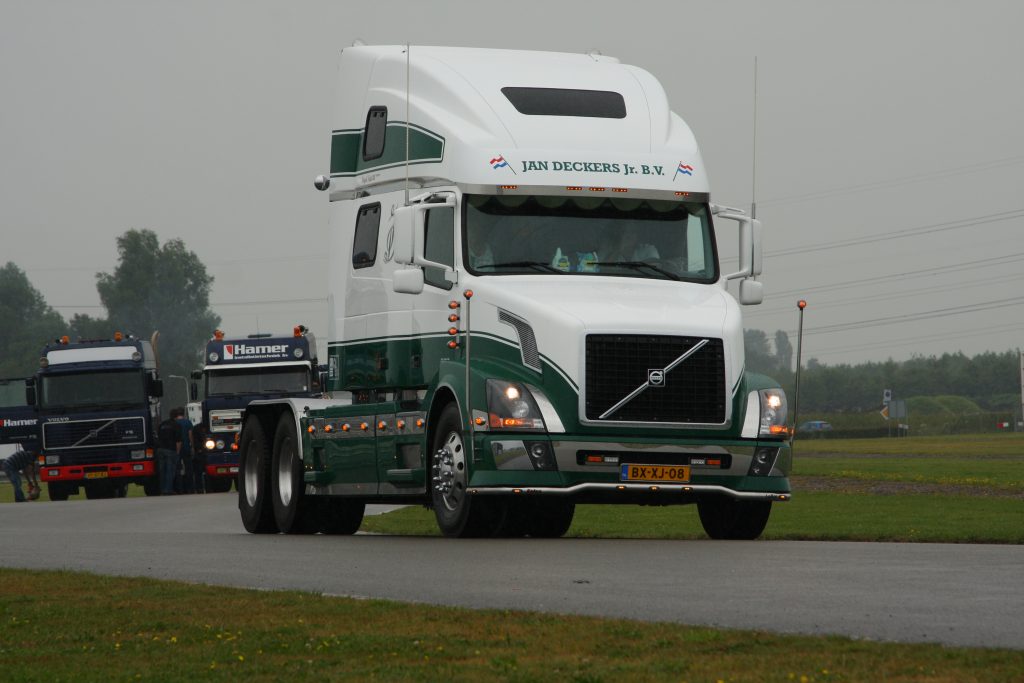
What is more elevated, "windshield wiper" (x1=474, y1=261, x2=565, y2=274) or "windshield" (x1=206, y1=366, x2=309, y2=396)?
"windshield wiper" (x1=474, y1=261, x2=565, y2=274)

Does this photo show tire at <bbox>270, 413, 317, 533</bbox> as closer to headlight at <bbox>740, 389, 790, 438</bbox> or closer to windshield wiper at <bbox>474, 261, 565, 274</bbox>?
windshield wiper at <bbox>474, 261, 565, 274</bbox>

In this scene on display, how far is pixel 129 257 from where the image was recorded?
17412cm

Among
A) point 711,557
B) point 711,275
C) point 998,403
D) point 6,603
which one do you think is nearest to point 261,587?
point 6,603

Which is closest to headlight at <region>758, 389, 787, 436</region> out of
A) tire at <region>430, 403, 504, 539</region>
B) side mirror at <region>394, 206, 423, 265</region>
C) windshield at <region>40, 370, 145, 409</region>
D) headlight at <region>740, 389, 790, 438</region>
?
headlight at <region>740, 389, 790, 438</region>

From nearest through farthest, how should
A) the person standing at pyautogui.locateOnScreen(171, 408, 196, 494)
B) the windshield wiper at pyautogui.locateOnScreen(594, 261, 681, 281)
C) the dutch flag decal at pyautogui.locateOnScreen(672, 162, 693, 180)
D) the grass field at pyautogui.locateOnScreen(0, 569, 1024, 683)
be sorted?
the grass field at pyautogui.locateOnScreen(0, 569, 1024, 683), the windshield wiper at pyautogui.locateOnScreen(594, 261, 681, 281), the dutch flag decal at pyautogui.locateOnScreen(672, 162, 693, 180), the person standing at pyautogui.locateOnScreen(171, 408, 196, 494)

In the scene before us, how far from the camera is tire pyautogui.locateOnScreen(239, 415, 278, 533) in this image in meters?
21.0

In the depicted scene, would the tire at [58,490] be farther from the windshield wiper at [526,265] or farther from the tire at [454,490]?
the windshield wiper at [526,265]

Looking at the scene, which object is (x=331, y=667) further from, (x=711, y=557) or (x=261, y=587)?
(x=711, y=557)

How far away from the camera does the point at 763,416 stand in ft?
54.3

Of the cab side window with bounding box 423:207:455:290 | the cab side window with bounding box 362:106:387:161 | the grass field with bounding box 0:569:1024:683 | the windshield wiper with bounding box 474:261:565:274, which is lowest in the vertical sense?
the grass field with bounding box 0:569:1024:683

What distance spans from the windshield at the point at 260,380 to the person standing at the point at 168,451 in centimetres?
224

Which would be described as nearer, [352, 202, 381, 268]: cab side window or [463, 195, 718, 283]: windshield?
[463, 195, 718, 283]: windshield

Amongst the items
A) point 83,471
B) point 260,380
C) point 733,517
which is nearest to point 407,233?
point 733,517

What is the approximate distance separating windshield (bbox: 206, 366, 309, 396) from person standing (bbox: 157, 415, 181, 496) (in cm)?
224
